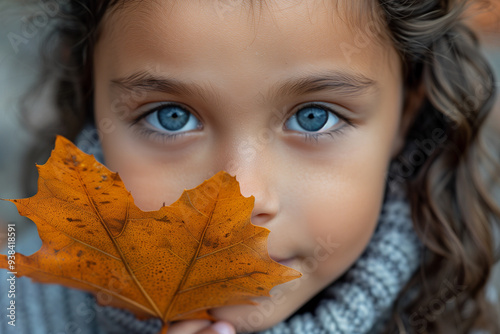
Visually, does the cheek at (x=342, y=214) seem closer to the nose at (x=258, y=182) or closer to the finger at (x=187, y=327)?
the nose at (x=258, y=182)

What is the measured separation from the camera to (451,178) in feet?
3.67

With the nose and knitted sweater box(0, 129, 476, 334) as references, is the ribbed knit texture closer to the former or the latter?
knitted sweater box(0, 129, 476, 334)

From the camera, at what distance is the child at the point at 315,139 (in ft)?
2.52

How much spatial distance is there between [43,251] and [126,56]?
0.33 meters

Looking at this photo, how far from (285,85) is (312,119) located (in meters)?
0.12

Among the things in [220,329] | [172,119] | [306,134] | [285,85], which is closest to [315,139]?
[306,134]

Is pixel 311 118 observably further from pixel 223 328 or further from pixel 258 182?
pixel 223 328

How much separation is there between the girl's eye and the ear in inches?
9.1

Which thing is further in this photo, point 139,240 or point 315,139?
point 315,139

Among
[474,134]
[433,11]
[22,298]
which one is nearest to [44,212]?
[22,298]

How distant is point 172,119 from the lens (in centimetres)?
88

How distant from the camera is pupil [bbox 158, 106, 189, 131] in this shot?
0.87 m

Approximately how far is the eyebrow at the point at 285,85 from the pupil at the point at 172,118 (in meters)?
0.07

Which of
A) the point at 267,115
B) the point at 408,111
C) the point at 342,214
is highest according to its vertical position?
the point at 408,111
